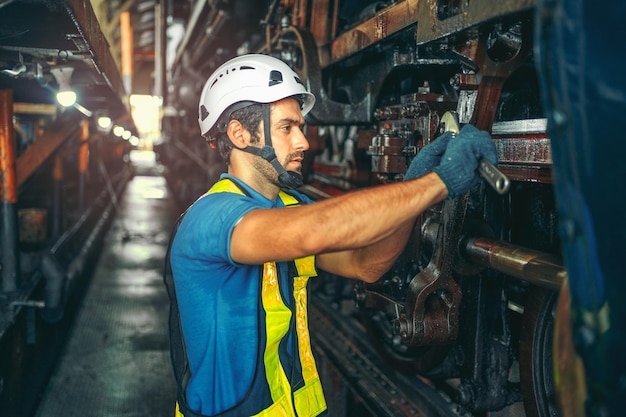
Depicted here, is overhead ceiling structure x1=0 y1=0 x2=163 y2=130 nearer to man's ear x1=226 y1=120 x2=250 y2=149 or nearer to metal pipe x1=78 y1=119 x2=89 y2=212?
man's ear x1=226 y1=120 x2=250 y2=149

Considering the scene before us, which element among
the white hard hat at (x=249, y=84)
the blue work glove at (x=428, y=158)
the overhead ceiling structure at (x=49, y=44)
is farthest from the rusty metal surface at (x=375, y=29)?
the overhead ceiling structure at (x=49, y=44)

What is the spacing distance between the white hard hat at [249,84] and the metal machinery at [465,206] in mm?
545

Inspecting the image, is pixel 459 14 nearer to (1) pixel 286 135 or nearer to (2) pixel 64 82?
(1) pixel 286 135

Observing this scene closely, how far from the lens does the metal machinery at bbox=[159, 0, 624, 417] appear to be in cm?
190

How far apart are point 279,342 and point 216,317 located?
25 centimetres

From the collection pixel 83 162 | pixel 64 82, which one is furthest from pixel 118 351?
pixel 83 162

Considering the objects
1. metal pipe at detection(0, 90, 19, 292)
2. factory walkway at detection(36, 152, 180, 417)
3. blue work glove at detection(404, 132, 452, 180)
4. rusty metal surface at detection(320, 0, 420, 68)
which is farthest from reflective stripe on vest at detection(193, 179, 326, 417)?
metal pipe at detection(0, 90, 19, 292)

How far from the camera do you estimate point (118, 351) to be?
479cm

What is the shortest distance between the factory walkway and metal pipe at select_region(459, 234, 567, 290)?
8.37 ft

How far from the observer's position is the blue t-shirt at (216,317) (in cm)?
183

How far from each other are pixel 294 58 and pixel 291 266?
85.1 inches

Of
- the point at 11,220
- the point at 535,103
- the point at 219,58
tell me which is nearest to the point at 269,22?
the point at 11,220

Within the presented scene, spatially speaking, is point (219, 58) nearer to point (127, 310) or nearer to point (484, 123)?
point (127, 310)

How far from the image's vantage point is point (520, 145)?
6.81ft
